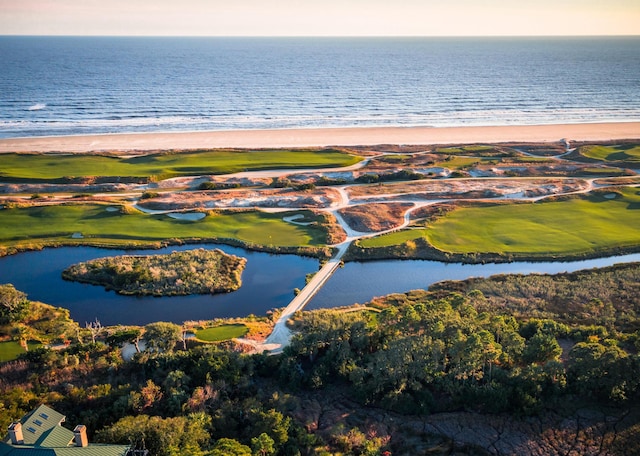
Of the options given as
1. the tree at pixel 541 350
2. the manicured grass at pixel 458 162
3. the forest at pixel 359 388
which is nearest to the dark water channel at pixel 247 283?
the forest at pixel 359 388

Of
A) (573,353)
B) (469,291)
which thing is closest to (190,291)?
(469,291)

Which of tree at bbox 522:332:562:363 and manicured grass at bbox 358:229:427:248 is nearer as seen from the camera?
tree at bbox 522:332:562:363

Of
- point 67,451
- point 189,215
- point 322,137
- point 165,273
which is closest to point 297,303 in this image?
point 165,273

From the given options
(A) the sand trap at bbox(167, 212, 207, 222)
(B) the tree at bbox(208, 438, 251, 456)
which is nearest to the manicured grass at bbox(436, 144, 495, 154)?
(A) the sand trap at bbox(167, 212, 207, 222)

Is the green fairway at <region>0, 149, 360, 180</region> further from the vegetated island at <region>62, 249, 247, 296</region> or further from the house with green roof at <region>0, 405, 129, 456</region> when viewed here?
the house with green roof at <region>0, 405, 129, 456</region>

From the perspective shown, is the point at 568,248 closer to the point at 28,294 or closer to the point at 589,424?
the point at 589,424

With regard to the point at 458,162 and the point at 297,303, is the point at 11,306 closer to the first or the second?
the point at 297,303

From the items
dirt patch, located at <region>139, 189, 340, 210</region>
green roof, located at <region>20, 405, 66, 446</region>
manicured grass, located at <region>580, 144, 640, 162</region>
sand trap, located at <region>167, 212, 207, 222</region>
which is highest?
manicured grass, located at <region>580, 144, 640, 162</region>
